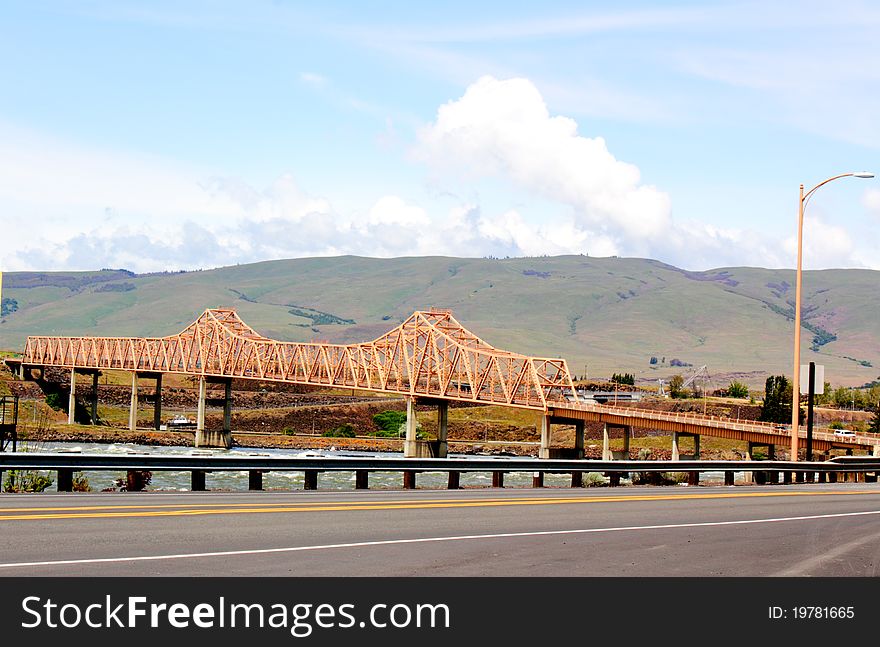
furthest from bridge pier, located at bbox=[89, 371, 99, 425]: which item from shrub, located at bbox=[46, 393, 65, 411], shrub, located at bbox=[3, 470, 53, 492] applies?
shrub, located at bbox=[3, 470, 53, 492]

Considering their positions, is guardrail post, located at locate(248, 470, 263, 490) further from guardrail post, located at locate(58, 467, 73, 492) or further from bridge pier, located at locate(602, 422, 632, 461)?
bridge pier, located at locate(602, 422, 632, 461)

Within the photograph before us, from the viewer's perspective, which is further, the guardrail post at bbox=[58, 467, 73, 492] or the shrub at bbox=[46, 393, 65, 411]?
the shrub at bbox=[46, 393, 65, 411]

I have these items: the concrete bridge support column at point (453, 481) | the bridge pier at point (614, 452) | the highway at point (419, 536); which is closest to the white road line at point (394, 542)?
the highway at point (419, 536)

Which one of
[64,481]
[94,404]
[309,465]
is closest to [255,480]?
[309,465]

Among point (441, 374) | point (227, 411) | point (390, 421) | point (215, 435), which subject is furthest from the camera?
point (390, 421)

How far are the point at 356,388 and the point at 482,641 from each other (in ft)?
508

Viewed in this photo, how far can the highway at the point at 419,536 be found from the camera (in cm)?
1514

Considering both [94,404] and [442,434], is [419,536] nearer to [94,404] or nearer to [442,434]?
[442,434]

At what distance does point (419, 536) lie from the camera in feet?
62.4

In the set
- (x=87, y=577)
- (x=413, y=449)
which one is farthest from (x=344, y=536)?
(x=413, y=449)

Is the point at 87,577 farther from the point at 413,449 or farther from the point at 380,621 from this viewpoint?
the point at 413,449

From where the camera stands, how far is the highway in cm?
1514

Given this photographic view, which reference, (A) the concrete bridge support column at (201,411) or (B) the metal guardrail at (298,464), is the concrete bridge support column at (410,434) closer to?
(A) the concrete bridge support column at (201,411)

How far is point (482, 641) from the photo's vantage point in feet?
37.0
